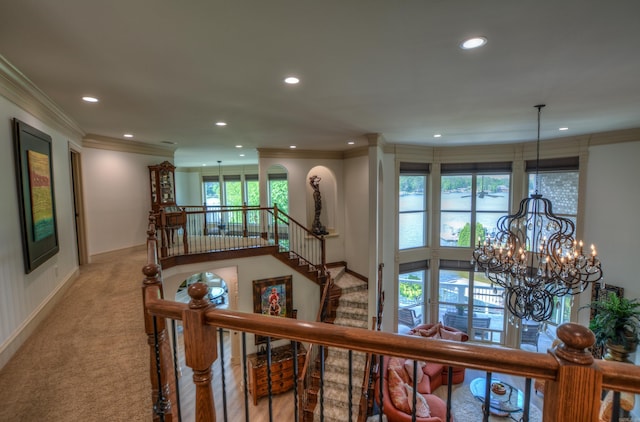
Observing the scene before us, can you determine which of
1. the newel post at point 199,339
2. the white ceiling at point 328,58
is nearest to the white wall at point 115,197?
the white ceiling at point 328,58

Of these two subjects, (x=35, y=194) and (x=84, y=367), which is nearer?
(x=84, y=367)

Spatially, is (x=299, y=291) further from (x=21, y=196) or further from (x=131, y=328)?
(x=21, y=196)

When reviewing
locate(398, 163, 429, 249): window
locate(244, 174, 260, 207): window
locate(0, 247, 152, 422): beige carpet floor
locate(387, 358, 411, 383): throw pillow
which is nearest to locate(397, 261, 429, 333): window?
locate(398, 163, 429, 249): window

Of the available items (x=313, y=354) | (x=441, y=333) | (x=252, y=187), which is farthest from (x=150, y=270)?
(x=252, y=187)

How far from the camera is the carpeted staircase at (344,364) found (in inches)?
207

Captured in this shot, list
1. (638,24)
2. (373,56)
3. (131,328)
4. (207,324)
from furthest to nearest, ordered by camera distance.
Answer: (131,328) < (373,56) < (638,24) < (207,324)

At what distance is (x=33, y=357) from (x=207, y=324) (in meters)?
2.52

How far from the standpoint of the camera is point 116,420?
2.07m

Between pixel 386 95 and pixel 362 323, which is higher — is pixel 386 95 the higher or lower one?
the higher one

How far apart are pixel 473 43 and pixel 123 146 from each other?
21.3 ft

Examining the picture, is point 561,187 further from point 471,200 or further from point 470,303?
point 470,303

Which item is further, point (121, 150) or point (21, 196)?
point (121, 150)

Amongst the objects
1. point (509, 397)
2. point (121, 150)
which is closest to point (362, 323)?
point (509, 397)

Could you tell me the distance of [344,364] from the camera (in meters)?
5.82
